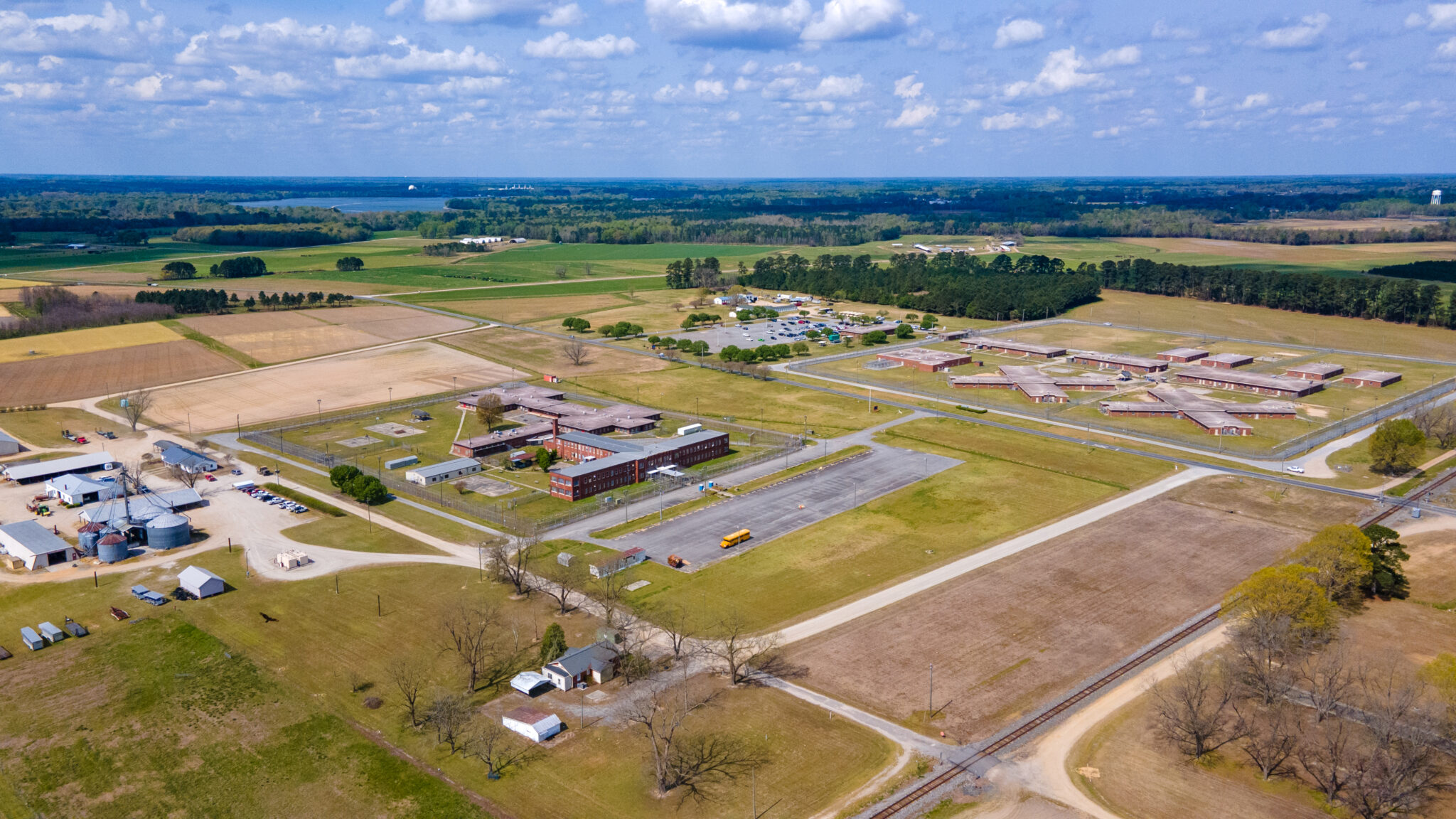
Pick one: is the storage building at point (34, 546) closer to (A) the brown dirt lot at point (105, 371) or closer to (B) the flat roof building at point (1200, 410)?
(A) the brown dirt lot at point (105, 371)

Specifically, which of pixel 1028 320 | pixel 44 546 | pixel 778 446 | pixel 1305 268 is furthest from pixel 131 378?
pixel 1305 268

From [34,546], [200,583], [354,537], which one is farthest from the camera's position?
[354,537]

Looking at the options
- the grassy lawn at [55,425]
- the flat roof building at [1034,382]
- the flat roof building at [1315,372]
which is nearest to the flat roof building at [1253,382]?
the flat roof building at [1315,372]

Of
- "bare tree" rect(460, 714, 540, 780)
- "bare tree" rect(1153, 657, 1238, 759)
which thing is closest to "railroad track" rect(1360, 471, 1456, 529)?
"bare tree" rect(1153, 657, 1238, 759)

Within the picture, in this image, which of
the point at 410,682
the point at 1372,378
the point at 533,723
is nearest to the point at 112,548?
the point at 410,682

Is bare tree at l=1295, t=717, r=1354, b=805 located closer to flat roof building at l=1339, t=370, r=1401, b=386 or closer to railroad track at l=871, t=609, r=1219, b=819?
railroad track at l=871, t=609, r=1219, b=819

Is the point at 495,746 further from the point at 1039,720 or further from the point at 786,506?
the point at 786,506
